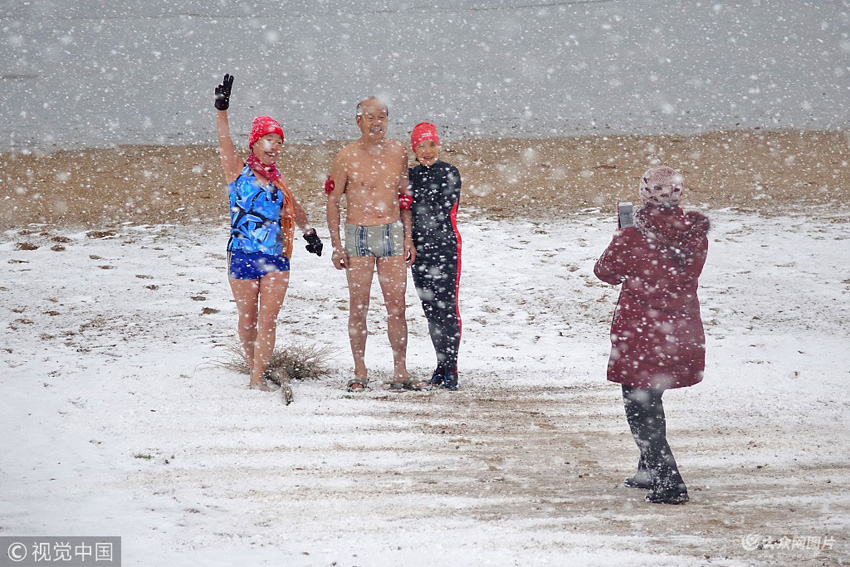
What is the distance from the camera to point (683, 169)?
53.7 feet

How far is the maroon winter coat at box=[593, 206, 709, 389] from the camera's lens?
4.09 m

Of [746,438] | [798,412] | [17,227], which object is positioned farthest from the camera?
[17,227]

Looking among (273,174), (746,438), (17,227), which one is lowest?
(746,438)

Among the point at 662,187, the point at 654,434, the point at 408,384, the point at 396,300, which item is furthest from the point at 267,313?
the point at 662,187

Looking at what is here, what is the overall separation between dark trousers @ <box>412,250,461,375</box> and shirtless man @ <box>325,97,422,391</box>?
132 mm

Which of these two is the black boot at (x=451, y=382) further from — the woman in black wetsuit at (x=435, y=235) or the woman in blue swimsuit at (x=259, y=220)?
the woman in blue swimsuit at (x=259, y=220)

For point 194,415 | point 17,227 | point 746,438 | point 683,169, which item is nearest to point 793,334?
point 746,438

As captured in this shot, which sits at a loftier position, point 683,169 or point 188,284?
point 683,169

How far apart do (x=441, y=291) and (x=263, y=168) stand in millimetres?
1466

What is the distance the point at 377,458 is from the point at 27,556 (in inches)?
73.5

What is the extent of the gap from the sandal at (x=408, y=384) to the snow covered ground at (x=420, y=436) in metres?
0.14

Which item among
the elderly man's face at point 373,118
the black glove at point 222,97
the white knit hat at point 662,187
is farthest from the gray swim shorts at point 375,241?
the white knit hat at point 662,187

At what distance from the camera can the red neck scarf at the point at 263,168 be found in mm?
5633

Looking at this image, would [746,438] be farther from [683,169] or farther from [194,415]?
[683,169]
